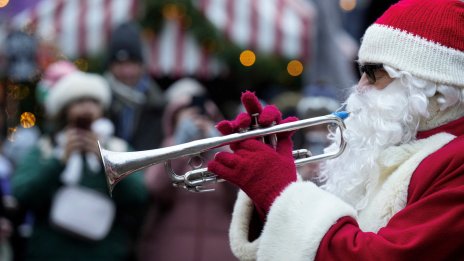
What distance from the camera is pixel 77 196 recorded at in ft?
17.2

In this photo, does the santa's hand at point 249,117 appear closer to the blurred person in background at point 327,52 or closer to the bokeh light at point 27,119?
the bokeh light at point 27,119

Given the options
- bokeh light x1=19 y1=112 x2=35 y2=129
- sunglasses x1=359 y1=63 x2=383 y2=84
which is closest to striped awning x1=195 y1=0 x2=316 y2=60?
bokeh light x1=19 y1=112 x2=35 y2=129

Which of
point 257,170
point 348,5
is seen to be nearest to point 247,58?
point 348,5

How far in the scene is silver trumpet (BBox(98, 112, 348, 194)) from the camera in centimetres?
286

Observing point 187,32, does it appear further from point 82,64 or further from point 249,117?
point 249,117

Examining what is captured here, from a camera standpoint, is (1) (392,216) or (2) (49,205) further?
(2) (49,205)

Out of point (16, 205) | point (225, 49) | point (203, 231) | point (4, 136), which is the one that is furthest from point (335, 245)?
point (225, 49)

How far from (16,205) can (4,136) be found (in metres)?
2.14

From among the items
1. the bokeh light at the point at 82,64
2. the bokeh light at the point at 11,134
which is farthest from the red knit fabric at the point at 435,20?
the bokeh light at the point at 82,64

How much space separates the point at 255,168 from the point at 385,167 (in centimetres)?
54

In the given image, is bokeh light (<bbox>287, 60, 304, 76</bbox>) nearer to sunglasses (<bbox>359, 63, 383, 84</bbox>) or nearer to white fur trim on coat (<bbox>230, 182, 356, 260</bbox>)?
sunglasses (<bbox>359, 63, 383, 84</bbox>)

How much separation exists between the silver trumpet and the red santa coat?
0.22 m

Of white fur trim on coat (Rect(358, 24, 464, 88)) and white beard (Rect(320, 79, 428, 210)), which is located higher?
white fur trim on coat (Rect(358, 24, 464, 88))

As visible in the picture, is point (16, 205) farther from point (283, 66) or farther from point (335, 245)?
point (283, 66)
